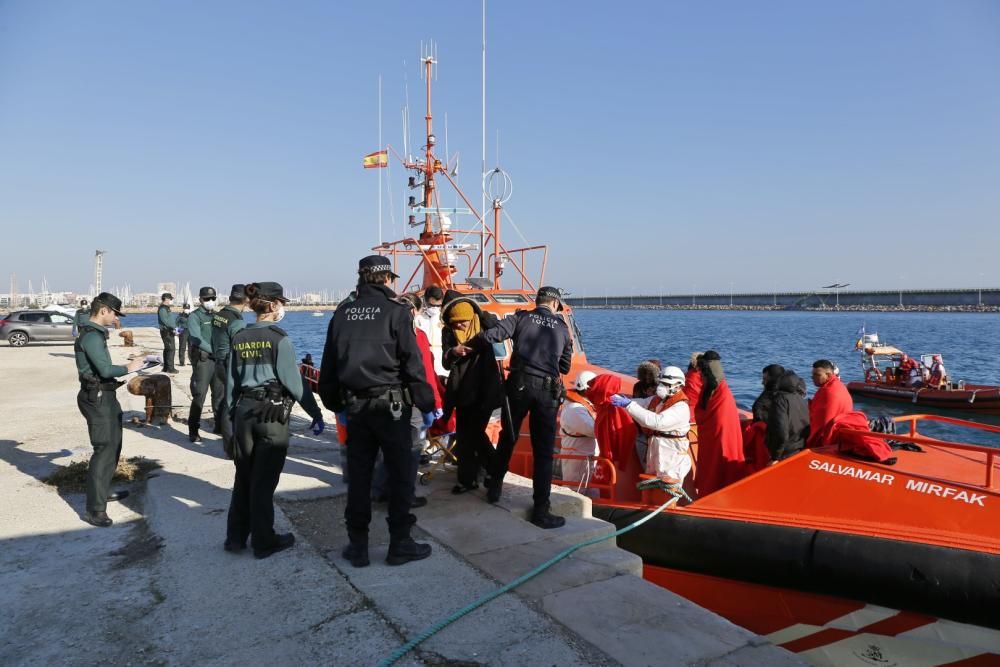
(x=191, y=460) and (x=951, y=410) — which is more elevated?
(x=191, y=460)

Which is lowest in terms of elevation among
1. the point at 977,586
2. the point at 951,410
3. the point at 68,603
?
the point at 951,410

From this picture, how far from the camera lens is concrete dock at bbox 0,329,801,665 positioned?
2.61m

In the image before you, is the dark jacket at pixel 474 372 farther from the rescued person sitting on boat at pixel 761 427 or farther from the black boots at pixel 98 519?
the rescued person sitting on boat at pixel 761 427

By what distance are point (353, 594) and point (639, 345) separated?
4085cm

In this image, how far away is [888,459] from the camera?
4.61 metres

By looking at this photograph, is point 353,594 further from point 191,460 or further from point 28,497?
point 191,460

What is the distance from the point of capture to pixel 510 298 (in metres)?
9.12

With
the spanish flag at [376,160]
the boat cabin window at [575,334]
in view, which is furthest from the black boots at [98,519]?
the spanish flag at [376,160]

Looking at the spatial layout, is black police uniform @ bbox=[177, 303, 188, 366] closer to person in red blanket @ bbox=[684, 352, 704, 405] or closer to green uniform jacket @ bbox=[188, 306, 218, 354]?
green uniform jacket @ bbox=[188, 306, 218, 354]

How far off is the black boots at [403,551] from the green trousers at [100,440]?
233cm

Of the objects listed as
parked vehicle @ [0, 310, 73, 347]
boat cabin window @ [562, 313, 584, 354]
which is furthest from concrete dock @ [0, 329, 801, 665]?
parked vehicle @ [0, 310, 73, 347]

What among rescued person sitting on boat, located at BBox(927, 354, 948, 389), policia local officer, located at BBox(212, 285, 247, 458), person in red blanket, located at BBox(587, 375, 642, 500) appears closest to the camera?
person in red blanket, located at BBox(587, 375, 642, 500)

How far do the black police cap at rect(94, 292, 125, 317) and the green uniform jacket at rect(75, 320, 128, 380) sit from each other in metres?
0.16

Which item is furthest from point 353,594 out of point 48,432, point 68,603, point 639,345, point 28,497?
point 639,345
